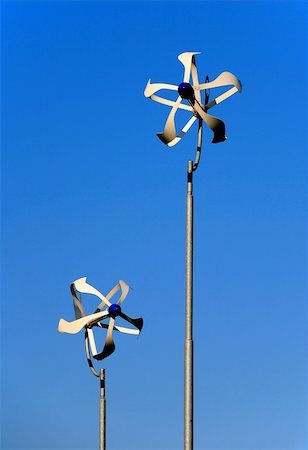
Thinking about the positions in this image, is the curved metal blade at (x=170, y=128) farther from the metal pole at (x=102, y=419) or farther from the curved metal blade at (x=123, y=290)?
the metal pole at (x=102, y=419)

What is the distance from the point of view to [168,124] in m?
25.2

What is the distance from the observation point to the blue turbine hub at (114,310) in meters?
Result: 30.6

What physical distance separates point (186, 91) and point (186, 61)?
128 centimetres

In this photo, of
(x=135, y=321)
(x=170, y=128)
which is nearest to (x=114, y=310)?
(x=135, y=321)

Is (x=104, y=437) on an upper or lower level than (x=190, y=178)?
lower

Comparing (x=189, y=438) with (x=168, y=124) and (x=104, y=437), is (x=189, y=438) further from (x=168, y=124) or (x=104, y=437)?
(x=104, y=437)

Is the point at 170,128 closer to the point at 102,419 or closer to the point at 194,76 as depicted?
the point at 194,76

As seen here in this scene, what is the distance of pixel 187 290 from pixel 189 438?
9.30ft

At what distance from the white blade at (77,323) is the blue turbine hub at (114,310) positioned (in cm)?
29

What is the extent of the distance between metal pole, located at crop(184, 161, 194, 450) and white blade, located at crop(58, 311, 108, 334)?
8.00 meters

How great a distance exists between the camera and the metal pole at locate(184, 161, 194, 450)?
22192 millimetres

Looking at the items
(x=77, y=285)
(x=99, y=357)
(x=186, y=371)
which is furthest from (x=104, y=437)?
(x=186, y=371)

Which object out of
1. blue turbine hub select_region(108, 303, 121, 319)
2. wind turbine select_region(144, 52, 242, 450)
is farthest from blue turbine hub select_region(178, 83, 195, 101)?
blue turbine hub select_region(108, 303, 121, 319)

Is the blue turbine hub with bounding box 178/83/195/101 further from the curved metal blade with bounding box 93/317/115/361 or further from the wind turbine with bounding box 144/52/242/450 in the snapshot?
the curved metal blade with bounding box 93/317/115/361
